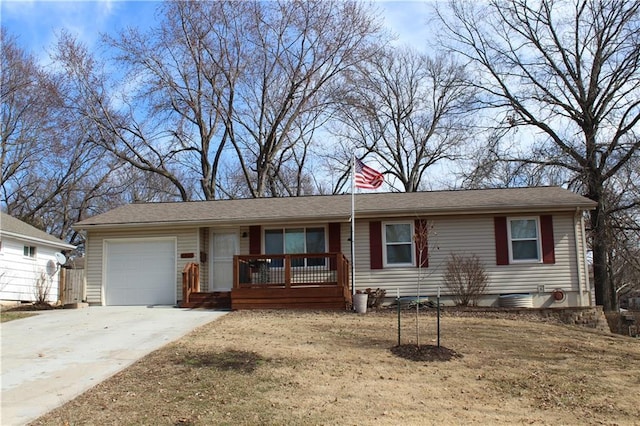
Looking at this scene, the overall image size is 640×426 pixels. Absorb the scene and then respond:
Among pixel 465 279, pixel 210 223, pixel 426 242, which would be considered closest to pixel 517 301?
pixel 465 279

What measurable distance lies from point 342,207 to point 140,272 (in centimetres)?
645

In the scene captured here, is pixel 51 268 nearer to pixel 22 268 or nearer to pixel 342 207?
pixel 22 268

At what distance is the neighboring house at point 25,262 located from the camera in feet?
56.3

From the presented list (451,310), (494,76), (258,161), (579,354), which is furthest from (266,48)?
(579,354)

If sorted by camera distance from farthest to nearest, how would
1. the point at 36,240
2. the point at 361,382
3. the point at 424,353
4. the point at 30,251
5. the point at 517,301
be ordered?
the point at 30,251 < the point at 36,240 < the point at 517,301 < the point at 424,353 < the point at 361,382

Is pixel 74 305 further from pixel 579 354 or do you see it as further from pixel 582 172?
pixel 582 172

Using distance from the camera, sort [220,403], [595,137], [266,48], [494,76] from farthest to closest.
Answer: [266,48] → [494,76] → [595,137] → [220,403]

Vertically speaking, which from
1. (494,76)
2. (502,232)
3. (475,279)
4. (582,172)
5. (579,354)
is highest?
(494,76)

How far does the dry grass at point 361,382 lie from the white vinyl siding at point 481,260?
14.3 feet

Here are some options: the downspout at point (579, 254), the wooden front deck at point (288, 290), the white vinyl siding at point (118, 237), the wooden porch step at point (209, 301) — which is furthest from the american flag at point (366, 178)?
the downspout at point (579, 254)

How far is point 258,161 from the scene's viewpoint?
1135 inches

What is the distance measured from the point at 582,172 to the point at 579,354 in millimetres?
13091

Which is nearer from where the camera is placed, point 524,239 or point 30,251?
point 524,239

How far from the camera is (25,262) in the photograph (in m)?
18.6
